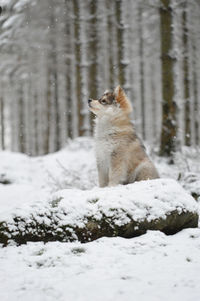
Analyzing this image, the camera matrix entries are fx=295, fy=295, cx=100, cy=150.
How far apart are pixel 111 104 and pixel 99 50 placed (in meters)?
11.4

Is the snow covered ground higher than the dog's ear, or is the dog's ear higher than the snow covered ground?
the dog's ear

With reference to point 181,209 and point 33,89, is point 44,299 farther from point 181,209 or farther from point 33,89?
point 33,89

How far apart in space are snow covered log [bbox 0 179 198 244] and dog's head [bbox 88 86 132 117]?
190 cm

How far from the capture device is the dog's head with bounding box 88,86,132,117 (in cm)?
610

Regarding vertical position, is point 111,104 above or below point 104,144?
above

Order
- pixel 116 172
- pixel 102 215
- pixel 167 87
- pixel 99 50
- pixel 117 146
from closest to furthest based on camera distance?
pixel 102 215
pixel 116 172
pixel 117 146
pixel 167 87
pixel 99 50

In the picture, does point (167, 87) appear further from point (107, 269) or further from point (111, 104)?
point (107, 269)

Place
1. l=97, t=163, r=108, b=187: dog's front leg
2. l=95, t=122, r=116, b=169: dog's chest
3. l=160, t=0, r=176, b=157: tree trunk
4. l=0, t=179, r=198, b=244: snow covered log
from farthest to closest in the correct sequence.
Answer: l=160, t=0, r=176, b=157: tree trunk, l=97, t=163, r=108, b=187: dog's front leg, l=95, t=122, r=116, b=169: dog's chest, l=0, t=179, r=198, b=244: snow covered log

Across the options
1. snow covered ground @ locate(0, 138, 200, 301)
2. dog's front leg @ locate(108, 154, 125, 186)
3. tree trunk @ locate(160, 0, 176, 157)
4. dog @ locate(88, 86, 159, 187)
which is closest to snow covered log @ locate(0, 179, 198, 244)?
snow covered ground @ locate(0, 138, 200, 301)

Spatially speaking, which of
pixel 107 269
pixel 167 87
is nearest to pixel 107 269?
pixel 107 269

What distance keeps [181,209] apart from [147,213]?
22.0 inches

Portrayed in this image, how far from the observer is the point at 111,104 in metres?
6.12

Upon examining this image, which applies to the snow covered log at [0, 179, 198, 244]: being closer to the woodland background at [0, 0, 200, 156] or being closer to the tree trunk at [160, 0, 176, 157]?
the woodland background at [0, 0, 200, 156]

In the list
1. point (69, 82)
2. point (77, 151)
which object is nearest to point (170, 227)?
point (77, 151)
